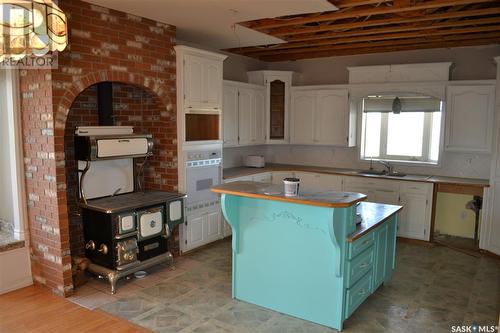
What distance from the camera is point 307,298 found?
3.22 meters

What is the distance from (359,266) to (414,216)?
2481mm

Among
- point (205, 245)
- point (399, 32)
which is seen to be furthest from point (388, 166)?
point (205, 245)

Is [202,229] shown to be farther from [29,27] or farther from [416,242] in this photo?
[29,27]

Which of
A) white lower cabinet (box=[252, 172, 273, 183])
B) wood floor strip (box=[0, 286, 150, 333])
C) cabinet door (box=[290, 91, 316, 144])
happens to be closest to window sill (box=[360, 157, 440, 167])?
cabinet door (box=[290, 91, 316, 144])

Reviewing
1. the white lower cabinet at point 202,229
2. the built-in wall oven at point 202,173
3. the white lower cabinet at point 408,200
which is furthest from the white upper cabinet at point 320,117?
the white lower cabinet at point 202,229

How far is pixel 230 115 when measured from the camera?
5770 mm

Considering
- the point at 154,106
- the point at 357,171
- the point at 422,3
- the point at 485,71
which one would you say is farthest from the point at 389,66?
the point at 154,106

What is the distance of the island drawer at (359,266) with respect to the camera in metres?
3.09

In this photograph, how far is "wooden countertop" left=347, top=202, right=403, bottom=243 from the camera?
3.12m

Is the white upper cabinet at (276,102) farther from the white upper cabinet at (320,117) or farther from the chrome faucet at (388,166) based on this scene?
the chrome faucet at (388,166)

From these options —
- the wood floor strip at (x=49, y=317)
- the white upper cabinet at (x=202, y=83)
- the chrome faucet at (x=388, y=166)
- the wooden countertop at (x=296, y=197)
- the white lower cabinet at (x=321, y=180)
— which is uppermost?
the white upper cabinet at (x=202, y=83)

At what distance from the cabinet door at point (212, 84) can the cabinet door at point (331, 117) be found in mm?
1931

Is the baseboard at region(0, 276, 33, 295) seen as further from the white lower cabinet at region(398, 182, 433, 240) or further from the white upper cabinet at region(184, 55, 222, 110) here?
the white lower cabinet at region(398, 182, 433, 240)

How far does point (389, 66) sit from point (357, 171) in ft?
5.26
